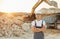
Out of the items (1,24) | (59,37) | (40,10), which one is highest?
(40,10)

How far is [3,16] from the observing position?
3568mm

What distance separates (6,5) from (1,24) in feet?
1.10

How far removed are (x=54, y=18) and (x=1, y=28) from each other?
915 mm

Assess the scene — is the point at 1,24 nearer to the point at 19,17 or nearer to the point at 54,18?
the point at 19,17

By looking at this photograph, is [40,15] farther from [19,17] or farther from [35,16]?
[19,17]

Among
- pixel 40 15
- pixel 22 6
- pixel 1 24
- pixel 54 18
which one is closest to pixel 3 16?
pixel 1 24

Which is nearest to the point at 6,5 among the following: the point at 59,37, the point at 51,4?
the point at 51,4

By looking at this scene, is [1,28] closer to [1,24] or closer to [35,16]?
[1,24]

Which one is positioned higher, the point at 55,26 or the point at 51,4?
the point at 51,4

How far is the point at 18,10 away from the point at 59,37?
83cm

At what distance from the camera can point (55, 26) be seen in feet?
11.6

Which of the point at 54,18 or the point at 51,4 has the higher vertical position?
the point at 51,4

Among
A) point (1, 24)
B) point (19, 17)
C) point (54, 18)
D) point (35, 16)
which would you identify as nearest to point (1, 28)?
point (1, 24)

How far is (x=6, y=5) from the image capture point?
11.8ft
